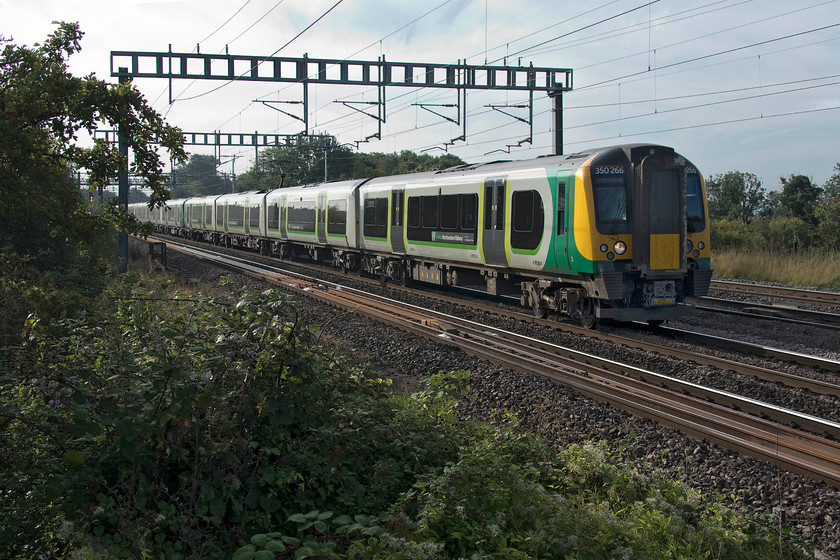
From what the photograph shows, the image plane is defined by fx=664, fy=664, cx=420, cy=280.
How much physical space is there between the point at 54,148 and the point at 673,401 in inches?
373

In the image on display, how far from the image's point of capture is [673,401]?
7266 mm

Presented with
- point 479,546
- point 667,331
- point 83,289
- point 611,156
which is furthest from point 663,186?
point 83,289

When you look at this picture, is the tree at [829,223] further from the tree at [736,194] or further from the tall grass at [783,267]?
the tree at [736,194]

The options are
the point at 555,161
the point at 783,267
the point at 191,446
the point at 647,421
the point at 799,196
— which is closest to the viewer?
the point at 191,446

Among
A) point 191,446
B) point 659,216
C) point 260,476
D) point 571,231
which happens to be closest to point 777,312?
point 659,216

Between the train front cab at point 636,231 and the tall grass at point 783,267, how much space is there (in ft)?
33.5

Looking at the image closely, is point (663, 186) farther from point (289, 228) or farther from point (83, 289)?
point (289, 228)

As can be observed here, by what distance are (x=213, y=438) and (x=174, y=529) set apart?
0.59 metres

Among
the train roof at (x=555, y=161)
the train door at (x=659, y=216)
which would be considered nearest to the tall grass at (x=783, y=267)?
the train door at (x=659, y=216)

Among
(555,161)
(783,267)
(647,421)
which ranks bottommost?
(647,421)

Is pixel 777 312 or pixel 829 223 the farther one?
pixel 829 223

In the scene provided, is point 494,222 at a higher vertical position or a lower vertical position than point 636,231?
higher

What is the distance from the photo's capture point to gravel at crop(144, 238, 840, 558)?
Answer: 4984mm

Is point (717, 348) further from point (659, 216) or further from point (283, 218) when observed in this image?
point (283, 218)
